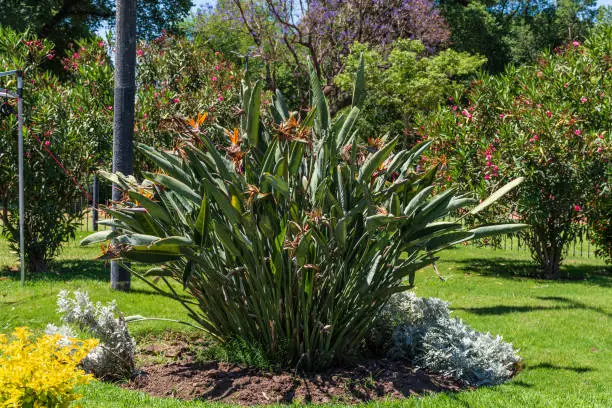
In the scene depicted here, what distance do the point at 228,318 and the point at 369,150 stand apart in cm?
165

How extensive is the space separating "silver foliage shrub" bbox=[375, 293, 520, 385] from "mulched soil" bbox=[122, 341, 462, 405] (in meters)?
0.12

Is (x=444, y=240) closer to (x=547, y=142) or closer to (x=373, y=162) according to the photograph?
(x=373, y=162)

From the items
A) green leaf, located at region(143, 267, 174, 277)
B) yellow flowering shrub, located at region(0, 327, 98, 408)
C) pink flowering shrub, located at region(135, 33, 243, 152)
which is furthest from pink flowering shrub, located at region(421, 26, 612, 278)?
yellow flowering shrub, located at region(0, 327, 98, 408)

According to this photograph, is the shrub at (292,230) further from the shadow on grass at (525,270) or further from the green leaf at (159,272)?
the shadow on grass at (525,270)

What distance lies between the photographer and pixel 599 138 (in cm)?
1019

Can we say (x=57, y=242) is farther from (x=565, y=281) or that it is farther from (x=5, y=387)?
(x=565, y=281)

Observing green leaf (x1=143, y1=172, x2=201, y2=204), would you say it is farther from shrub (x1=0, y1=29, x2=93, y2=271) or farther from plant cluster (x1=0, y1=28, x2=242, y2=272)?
shrub (x1=0, y1=29, x2=93, y2=271)

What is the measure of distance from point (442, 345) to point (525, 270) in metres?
7.83

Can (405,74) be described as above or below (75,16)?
below

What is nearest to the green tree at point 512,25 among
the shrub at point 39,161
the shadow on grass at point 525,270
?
the shadow on grass at point 525,270

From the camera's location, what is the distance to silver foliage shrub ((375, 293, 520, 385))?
4.74 m

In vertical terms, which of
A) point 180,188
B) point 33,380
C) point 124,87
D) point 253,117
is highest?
point 124,87

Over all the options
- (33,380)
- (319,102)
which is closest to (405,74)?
(319,102)

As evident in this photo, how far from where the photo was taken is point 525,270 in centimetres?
→ 1202
